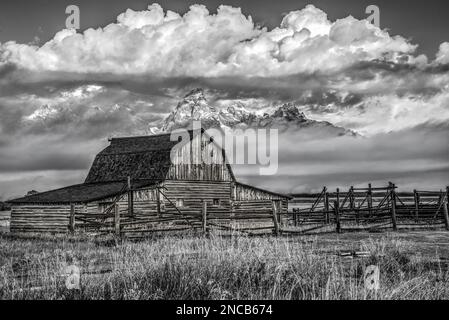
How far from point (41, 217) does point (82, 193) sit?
114 inches

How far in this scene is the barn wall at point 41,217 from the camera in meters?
31.2

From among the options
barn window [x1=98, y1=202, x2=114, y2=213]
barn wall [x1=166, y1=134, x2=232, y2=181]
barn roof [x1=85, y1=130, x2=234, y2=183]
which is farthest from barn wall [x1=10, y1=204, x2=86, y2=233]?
barn wall [x1=166, y1=134, x2=232, y2=181]

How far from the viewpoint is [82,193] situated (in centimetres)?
3241

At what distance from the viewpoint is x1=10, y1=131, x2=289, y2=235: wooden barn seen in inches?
1219

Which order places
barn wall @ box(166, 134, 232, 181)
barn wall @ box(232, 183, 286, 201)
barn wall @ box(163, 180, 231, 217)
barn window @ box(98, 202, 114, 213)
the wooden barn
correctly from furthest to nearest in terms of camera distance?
barn wall @ box(232, 183, 286, 201) → barn wall @ box(166, 134, 232, 181) → barn wall @ box(163, 180, 231, 217) → the wooden barn → barn window @ box(98, 202, 114, 213)

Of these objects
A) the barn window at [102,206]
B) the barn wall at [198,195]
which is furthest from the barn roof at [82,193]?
the barn wall at [198,195]

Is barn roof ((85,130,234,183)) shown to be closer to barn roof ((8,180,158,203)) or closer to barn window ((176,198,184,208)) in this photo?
barn roof ((8,180,158,203))

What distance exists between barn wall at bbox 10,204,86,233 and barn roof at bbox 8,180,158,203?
0.39 metres

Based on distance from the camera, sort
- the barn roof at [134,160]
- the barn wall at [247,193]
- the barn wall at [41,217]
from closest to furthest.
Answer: the barn wall at [41,217] < the barn roof at [134,160] < the barn wall at [247,193]

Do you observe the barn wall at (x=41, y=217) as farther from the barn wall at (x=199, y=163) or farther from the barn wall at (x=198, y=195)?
the barn wall at (x=199, y=163)

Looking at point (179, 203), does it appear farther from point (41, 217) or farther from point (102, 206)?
point (41, 217)

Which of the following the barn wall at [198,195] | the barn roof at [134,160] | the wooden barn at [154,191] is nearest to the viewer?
the wooden barn at [154,191]

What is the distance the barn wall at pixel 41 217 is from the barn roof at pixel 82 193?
1.27ft
